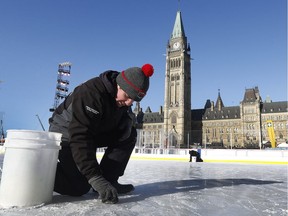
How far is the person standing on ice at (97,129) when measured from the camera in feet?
6.57

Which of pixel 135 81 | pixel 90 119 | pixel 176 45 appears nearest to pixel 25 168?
pixel 90 119

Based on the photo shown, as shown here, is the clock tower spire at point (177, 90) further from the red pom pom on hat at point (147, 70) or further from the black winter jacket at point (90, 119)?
the red pom pom on hat at point (147, 70)

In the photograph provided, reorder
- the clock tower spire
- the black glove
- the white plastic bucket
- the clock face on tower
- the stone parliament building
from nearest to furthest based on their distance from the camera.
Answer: the white plastic bucket → the black glove → the stone parliament building → the clock tower spire → the clock face on tower

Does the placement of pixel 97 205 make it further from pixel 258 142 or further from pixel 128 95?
pixel 258 142

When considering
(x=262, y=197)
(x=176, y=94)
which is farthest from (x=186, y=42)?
(x=262, y=197)

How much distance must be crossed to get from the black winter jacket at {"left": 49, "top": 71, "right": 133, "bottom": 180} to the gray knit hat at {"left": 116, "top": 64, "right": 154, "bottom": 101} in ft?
0.43

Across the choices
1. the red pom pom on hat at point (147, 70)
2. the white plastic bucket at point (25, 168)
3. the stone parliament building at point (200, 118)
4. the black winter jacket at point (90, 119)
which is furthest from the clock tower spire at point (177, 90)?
the white plastic bucket at point (25, 168)

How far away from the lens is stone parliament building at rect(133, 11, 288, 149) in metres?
64.3

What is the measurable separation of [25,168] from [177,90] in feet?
229

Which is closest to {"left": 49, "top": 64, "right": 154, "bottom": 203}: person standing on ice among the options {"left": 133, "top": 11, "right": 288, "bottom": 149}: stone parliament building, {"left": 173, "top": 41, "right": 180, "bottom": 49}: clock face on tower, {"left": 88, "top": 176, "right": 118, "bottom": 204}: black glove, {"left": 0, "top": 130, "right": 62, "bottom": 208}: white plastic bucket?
{"left": 88, "top": 176, "right": 118, "bottom": 204}: black glove

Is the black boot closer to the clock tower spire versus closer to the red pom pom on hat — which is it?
the red pom pom on hat

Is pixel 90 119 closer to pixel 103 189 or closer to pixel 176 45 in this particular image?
pixel 103 189

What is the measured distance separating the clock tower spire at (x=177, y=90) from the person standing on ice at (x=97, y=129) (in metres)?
62.7

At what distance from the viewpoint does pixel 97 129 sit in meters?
2.31
